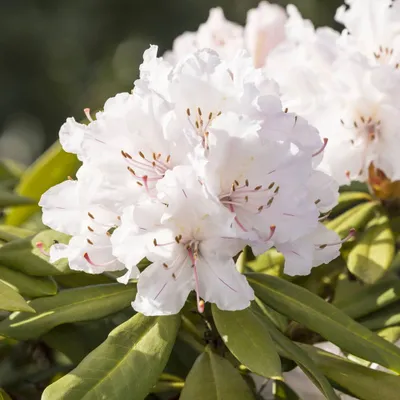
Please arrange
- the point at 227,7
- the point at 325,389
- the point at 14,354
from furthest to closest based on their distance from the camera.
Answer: the point at 227,7 → the point at 14,354 → the point at 325,389

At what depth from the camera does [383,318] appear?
0.92m

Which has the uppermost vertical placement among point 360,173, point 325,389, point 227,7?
point 227,7

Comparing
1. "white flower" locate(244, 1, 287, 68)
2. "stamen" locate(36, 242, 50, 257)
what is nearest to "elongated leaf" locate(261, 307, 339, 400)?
"stamen" locate(36, 242, 50, 257)

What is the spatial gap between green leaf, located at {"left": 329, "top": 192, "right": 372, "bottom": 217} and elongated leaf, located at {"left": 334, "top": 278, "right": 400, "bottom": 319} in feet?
0.43

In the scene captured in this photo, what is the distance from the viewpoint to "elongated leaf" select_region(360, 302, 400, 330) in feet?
2.96

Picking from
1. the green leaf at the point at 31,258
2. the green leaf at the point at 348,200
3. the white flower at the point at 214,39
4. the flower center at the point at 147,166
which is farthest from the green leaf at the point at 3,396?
the white flower at the point at 214,39

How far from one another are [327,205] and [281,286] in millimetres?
93

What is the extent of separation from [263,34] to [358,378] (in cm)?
62

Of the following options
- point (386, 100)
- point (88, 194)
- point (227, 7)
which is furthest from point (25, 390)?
point (227, 7)

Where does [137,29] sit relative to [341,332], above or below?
above

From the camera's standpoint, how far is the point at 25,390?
92 cm

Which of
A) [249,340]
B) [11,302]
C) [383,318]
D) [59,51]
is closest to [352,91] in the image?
[383,318]

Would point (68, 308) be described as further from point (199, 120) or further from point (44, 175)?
point (44, 175)

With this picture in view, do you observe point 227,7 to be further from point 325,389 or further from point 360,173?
point 325,389
